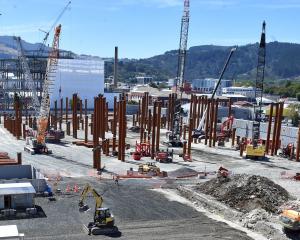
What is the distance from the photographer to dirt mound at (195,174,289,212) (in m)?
32.3

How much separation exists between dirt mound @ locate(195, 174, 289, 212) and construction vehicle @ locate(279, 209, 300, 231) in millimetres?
4799

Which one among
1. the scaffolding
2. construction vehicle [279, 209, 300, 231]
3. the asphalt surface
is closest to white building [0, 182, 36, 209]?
the asphalt surface

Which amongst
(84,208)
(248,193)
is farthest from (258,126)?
(84,208)

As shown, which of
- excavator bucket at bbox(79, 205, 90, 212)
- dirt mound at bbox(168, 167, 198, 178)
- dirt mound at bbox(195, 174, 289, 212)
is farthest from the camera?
dirt mound at bbox(168, 167, 198, 178)

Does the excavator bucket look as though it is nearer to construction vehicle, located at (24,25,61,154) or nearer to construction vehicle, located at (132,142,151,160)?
construction vehicle, located at (132,142,151,160)

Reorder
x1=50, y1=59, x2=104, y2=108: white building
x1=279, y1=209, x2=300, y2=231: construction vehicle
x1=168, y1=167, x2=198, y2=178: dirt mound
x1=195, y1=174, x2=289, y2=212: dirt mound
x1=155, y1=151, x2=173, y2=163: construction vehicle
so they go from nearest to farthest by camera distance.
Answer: x1=279, y1=209, x2=300, y2=231: construction vehicle < x1=195, y1=174, x2=289, y2=212: dirt mound < x1=168, y1=167, x2=198, y2=178: dirt mound < x1=155, y1=151, x2=173, y2=163: construction vehicle < x1=50, y1=59, x2=104, y2=108: white building

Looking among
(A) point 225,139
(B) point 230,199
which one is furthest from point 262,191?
(A) point 225,139

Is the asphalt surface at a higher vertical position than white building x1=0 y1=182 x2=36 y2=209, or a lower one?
lower

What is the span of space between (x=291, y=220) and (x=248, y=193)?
294 inches

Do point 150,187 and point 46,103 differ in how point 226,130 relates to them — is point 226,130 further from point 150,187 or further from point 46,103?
point 150,187

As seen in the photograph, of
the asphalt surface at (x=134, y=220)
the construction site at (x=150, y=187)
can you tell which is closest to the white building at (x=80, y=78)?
the construction site at (x=150, y=187)

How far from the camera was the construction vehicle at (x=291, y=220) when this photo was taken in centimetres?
2619

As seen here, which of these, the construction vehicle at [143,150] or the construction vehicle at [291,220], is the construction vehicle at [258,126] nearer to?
the construction vehicle at [143,150]

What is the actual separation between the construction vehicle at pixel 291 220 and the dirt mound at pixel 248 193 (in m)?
4.80
